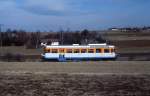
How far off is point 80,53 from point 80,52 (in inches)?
5.7

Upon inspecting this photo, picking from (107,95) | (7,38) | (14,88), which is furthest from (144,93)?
(7,38)

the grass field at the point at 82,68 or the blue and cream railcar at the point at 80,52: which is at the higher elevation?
the blue and cream railcar at the point at 80,52

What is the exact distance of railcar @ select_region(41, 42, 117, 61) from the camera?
55.1 metres

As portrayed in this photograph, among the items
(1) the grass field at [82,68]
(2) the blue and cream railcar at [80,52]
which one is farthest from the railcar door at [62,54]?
(1) the grass field at [82,68]

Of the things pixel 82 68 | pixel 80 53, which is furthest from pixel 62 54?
pixel 82 68

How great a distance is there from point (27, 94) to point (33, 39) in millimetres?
105650

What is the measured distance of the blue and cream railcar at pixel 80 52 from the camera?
5512cm

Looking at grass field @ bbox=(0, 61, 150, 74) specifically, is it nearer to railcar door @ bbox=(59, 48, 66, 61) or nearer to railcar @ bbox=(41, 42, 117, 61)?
railcar door @ bbox=(59, 48, 66, 61)

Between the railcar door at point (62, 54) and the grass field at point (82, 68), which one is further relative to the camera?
the railcar door at point (62, 54)

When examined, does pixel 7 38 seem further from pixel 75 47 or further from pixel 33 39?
pixel 75 47

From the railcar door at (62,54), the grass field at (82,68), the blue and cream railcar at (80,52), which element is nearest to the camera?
the grass field at (82,68)

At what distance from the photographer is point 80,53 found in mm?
55625

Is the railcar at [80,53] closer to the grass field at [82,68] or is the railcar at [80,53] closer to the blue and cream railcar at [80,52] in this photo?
the blue and cream railcar at [80,52]

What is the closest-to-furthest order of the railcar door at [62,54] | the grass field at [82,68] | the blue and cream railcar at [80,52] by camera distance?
the grass field at [82,68], the railcar door at [62,54], the blue and cream railcar at [80,52]
